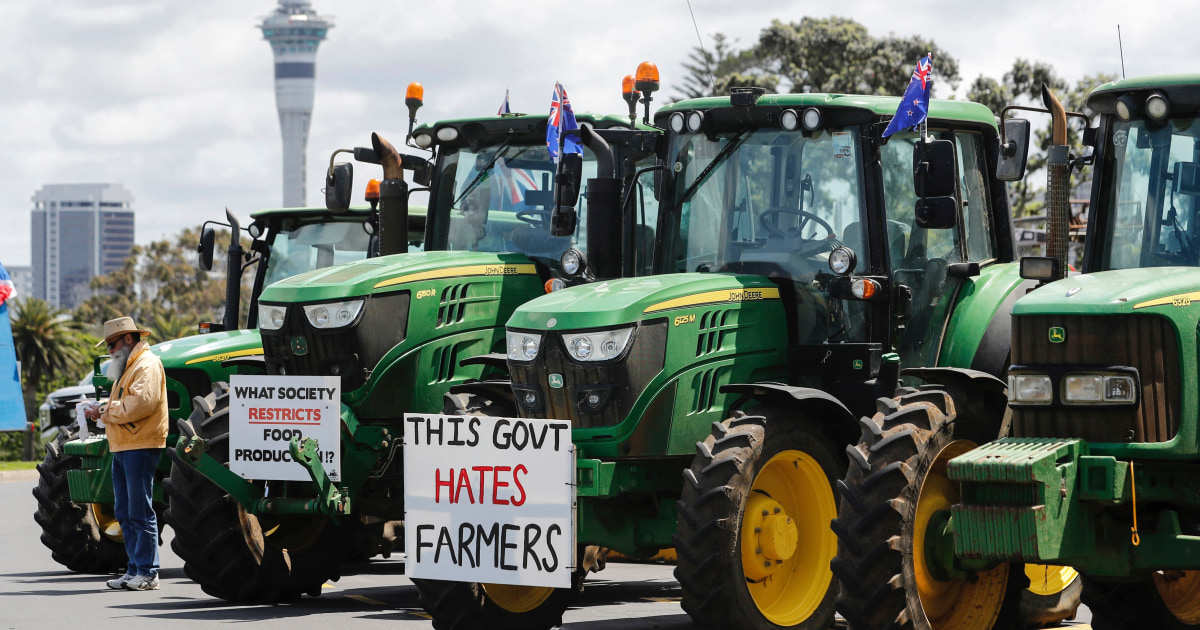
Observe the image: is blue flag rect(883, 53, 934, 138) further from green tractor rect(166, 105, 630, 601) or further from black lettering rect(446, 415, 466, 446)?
black lettering rect(446, 415, 466, 446)

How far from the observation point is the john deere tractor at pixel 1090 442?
7.34 meters

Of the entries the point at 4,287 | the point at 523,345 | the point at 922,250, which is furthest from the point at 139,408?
the point at 4,287

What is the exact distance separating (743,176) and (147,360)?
4.64m

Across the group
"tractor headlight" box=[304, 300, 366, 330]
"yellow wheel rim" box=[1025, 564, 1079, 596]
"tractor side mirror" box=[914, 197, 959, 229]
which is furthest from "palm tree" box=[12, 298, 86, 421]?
"tractor side mirror" box=[914, 197, 959, 229]

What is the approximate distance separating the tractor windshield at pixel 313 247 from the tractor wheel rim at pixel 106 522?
8.39ft

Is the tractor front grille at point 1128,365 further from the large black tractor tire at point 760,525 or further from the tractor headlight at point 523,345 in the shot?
the tractor headlight at point 523,345

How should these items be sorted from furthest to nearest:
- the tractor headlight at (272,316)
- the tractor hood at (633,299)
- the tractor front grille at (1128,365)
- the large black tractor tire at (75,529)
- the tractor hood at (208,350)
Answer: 1. the large black tractor tire at (75,529)
2. the tractor hood at (208,350)
3. the tractor headlight at (272,316)
4. the tractor hood at (633,299)
5. the tractor front grille at (1128,365)

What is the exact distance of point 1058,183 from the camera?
341 inches

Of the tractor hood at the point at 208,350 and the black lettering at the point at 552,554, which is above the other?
the tractor hood at the point at 208,350

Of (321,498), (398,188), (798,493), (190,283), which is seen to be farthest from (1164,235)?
(190,283)

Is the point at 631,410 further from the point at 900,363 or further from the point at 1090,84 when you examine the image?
the point at 1090,84

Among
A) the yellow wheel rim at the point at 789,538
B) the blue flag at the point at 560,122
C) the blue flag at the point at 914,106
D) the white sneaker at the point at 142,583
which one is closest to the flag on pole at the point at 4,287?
the white sneaker at the point at 142,583

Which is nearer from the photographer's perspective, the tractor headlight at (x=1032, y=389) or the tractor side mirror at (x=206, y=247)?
the tractor headlight at (x=1032, y=389)

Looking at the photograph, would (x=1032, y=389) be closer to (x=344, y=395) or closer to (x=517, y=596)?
(x=517, y=596)
